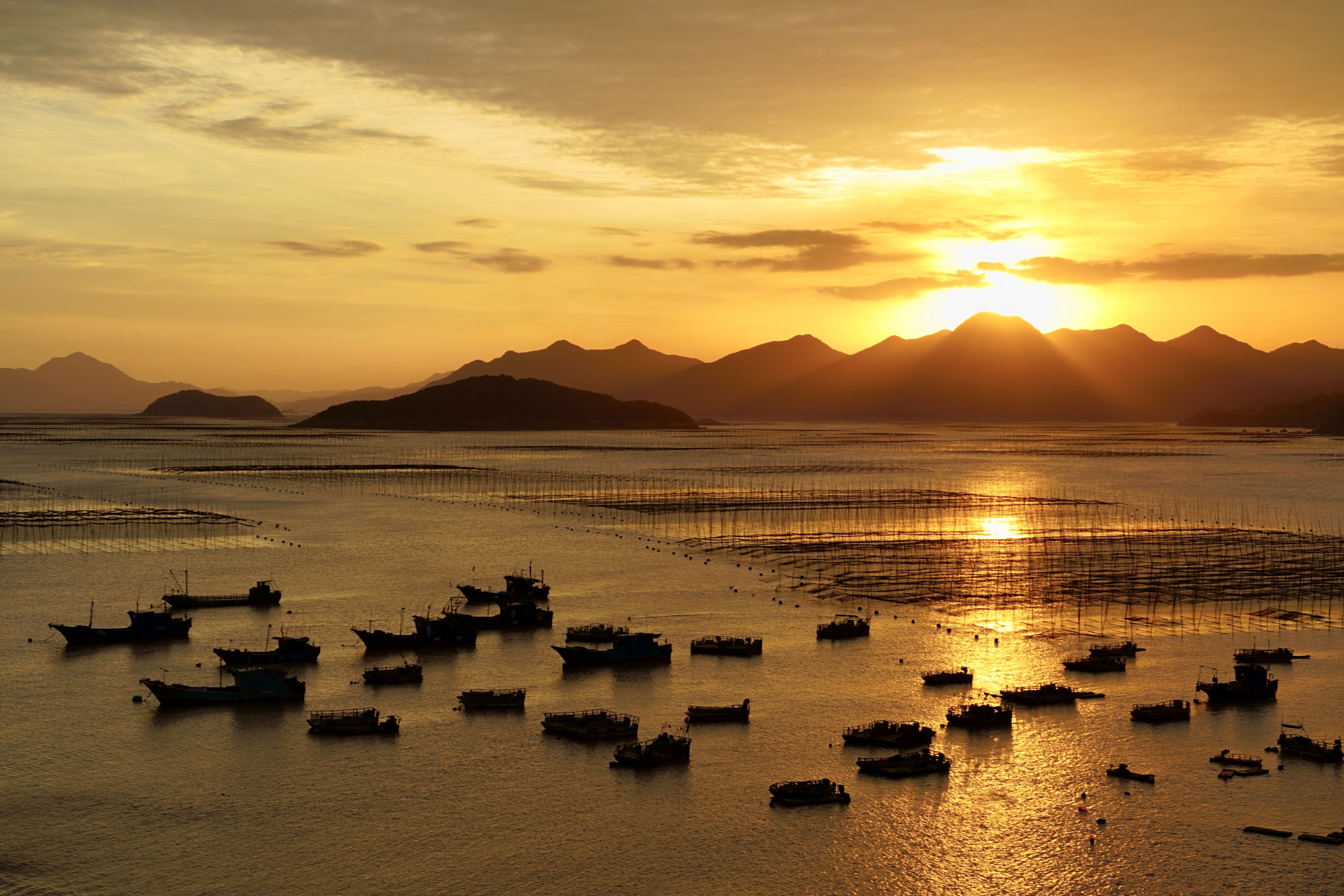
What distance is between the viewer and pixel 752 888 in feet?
134

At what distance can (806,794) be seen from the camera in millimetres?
47719

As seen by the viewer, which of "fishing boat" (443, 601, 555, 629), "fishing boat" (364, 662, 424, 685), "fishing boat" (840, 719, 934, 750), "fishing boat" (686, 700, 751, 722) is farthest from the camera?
"fishing boat" (443, 601, 555, 629)

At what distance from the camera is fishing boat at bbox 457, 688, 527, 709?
2405 inches

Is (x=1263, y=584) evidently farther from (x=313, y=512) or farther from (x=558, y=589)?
(x=313, y=512)

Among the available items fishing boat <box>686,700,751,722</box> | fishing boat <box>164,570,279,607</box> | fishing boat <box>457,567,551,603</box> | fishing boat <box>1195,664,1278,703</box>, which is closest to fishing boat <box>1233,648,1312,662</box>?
fishing boat <box>1195,664,1278,703</box>

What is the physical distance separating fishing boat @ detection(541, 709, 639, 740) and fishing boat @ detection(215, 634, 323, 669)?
20446mm

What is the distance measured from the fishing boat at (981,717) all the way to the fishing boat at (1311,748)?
42.1ft

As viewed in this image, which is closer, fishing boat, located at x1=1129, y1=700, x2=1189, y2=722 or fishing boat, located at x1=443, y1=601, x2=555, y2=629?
fishing boat, located at x1=1129, y1=700, x2=1189, y2=722

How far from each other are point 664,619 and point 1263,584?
53413mm

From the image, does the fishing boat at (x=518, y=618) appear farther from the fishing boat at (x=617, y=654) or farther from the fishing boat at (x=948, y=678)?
the fishing boat at (x=948, y=678)

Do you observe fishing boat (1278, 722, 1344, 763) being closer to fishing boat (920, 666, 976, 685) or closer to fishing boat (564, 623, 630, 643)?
fishing boat (920, 666, 976, 685)

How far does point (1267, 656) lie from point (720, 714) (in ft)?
120

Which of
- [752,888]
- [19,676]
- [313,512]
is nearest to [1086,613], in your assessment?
[752,888]

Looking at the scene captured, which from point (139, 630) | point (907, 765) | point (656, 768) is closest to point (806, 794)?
point (907, 765)
